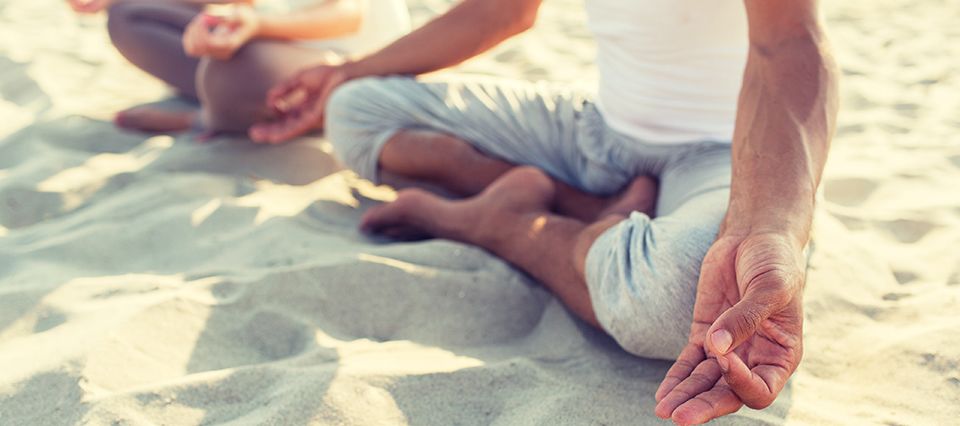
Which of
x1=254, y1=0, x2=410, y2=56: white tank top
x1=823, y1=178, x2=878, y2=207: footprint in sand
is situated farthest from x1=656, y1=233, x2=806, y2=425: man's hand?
x1=254, y1=0, x2=410, y2=56: white tank top

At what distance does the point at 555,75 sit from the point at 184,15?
1302 mm

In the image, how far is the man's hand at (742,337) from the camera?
1020 millimetres

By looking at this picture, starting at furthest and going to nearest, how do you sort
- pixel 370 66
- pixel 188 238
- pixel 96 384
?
pixel 370 66 < pixel 188 238 < pixel 96 384

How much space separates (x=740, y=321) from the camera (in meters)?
1.02

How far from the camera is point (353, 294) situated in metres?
1.66

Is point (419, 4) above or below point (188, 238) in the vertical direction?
below

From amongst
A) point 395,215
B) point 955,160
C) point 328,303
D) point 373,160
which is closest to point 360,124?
point 373,160

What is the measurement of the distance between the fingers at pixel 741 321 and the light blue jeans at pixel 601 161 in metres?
0.31

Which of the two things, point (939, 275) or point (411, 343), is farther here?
point (939, 275)

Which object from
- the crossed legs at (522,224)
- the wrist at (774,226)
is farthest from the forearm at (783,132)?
the crossed legs at (522,224)

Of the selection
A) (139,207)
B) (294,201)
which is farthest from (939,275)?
(139,207)

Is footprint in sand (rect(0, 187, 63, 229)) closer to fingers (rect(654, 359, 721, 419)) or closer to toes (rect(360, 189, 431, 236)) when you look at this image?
toes (rect(360, 189, 431, 236))

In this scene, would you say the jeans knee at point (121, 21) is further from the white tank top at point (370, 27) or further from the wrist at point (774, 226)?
the wrist at point (774, 226)

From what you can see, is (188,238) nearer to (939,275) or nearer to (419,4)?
(939,275)
